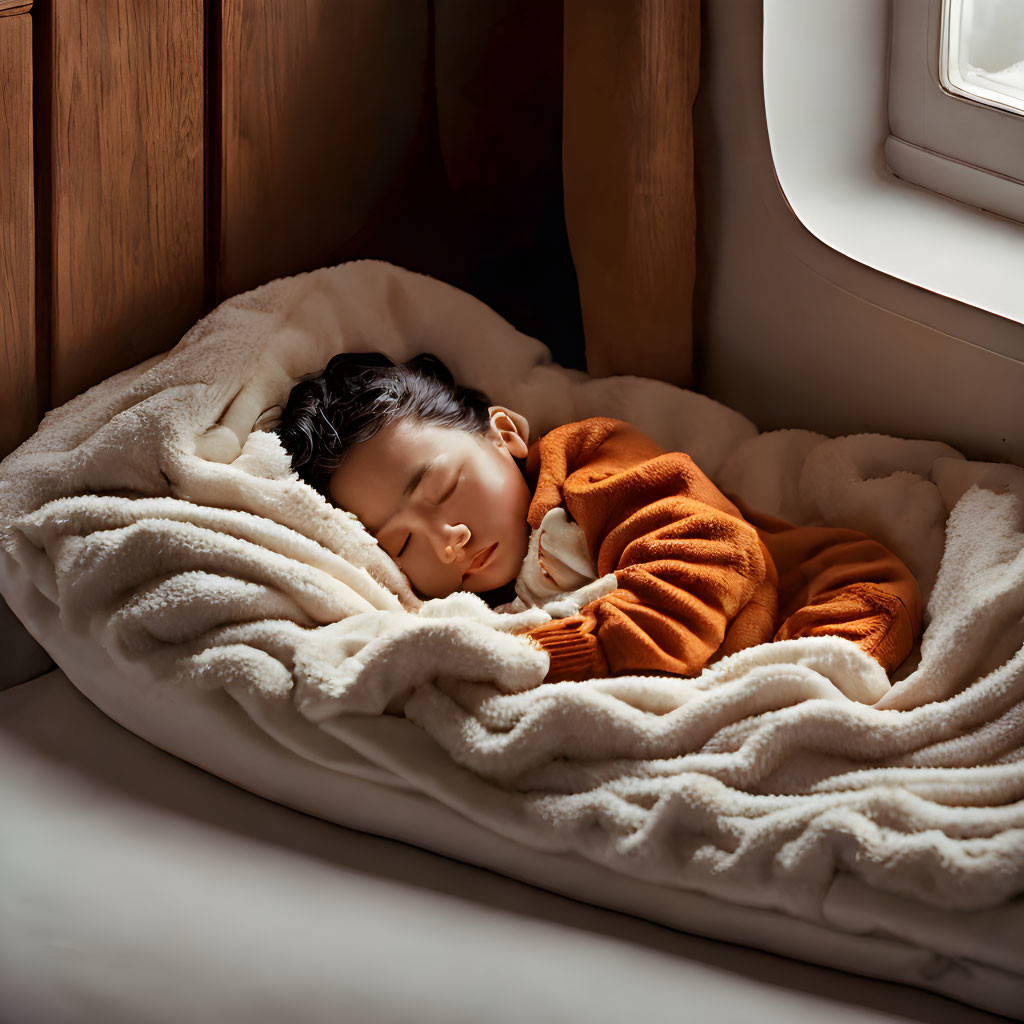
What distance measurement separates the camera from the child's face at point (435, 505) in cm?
110

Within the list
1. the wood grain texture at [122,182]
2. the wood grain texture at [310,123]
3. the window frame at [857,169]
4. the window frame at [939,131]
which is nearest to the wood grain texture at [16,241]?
the wood grain texture at [122,182]

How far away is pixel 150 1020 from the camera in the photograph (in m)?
0.75

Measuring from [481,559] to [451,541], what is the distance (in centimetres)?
6

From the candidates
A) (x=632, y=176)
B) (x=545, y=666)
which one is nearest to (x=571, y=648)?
(x=545, y=666)

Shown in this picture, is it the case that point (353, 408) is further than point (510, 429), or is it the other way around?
point (510, 429)

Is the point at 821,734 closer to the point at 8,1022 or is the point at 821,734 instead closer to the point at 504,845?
the point at 504,845

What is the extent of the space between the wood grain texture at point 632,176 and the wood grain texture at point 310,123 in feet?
0.93

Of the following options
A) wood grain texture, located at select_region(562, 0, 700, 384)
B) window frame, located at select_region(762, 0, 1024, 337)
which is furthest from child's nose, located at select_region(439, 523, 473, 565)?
window frame, located at select_region(762, 0, 1024, 337)

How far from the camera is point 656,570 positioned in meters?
0.99

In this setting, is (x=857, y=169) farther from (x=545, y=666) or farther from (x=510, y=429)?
(x=545, y=666)

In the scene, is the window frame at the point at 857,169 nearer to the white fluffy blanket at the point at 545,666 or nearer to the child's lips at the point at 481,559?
the white fluffy blanket at the point at 545,666

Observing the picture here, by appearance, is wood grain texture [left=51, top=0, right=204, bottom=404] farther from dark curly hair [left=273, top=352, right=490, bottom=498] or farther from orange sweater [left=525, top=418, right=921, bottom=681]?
orange sweater [left=525, top=418, right=921, bottom=681]

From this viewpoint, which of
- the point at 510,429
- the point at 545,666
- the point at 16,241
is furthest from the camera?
the point at 510,429

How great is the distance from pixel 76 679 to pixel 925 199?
1.20 metres
